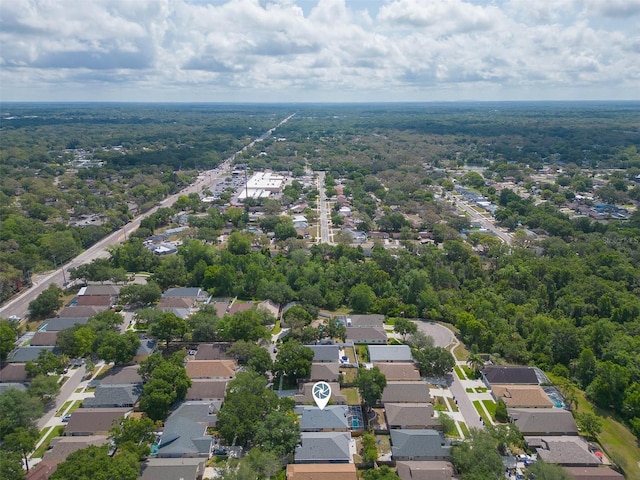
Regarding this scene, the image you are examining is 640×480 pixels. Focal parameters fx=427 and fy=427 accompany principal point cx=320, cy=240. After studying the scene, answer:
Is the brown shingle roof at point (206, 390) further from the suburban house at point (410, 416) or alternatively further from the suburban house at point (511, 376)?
the suburban house at point (511, 376)

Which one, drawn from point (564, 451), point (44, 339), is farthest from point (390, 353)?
point (44, 339)

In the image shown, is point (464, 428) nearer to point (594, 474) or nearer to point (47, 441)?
point (594, 474)

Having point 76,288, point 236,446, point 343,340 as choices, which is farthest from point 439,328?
point 76,288

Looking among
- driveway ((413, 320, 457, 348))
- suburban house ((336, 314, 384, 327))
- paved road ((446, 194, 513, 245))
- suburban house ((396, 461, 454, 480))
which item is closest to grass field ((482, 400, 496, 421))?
suburban house ((396, 461, 454, 480))

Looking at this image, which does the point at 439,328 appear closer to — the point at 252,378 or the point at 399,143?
the point at 252,378

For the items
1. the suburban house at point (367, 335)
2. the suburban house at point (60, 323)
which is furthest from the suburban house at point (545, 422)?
the suburban house at point (60, 323)

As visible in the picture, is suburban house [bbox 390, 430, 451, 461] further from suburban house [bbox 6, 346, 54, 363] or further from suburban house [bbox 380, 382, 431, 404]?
suburban house [bbox 6, 346, 54, 363]

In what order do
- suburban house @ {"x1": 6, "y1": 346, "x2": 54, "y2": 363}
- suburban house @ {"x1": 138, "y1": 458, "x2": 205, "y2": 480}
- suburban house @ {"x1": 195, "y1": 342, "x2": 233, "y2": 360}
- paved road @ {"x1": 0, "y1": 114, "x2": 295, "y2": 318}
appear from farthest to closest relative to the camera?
paved road @ {"x1": 0, "y1": 114, "x2": 295, "y2": 318}, suburban house @ {"x1": 195, "y1": 342, "x2": 233, "y2": 360}, suburban house @ {"x1": 6, "y1": 346, "x2": 54, "y2": 363}, suburban house @ {"x1": 138, "y1": 458, "x2": 205, "y2": 480}
